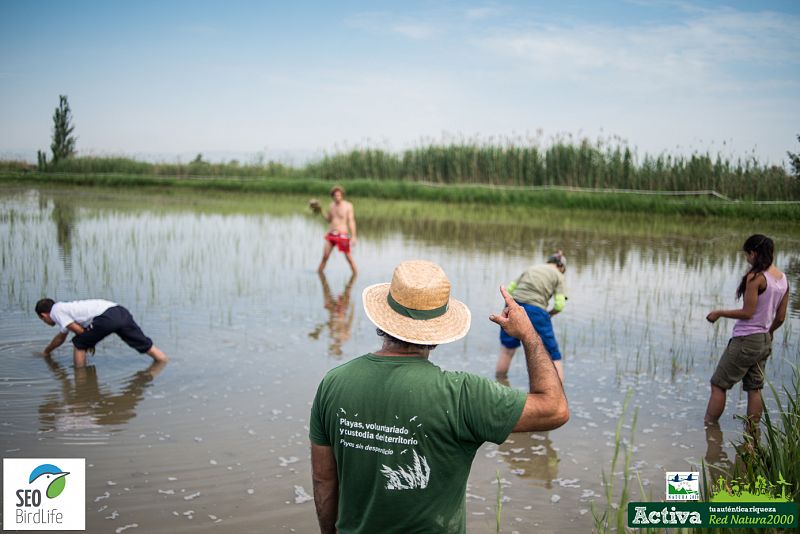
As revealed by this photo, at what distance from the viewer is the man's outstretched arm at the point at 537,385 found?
7.88 feet

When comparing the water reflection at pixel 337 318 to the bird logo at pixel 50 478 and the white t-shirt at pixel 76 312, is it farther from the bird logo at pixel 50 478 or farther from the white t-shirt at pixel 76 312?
the bird logo at pixel 50 478

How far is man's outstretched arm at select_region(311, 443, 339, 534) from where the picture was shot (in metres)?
2.65

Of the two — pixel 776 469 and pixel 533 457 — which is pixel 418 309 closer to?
pixel 776 469

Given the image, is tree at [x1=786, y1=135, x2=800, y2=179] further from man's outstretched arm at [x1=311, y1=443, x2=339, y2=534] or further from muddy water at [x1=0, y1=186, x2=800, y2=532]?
man's outstretched arm at [x1=311, y1=443, x2=339, y2=534]

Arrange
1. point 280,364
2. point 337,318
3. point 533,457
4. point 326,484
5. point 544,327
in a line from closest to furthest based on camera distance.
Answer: point 326,484
point 533,457
point 544,327
point 280,364
point 337,318

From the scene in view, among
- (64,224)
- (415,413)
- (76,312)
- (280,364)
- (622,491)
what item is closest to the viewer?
(415,413)

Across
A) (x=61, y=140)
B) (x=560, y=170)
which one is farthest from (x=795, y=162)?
(x=61, y=140)

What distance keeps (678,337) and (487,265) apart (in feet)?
18.0

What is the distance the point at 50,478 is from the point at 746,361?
5125mm

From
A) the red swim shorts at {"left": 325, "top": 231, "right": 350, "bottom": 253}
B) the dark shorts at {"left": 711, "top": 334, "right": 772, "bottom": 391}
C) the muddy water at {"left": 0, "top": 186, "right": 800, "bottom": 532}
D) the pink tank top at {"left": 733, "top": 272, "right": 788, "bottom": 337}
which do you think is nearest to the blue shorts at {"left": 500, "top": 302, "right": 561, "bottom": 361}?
the muddy water at {"left": 0, "top": 186, "right": 800, "bottom": 532}

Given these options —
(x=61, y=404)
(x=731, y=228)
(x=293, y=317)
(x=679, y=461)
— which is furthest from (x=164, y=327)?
(x=731, y=228)

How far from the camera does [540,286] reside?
699cm

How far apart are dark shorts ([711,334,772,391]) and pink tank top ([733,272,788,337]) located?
0.06m

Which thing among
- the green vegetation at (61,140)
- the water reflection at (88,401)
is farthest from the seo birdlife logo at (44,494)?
the green vegetation at (61,140)
